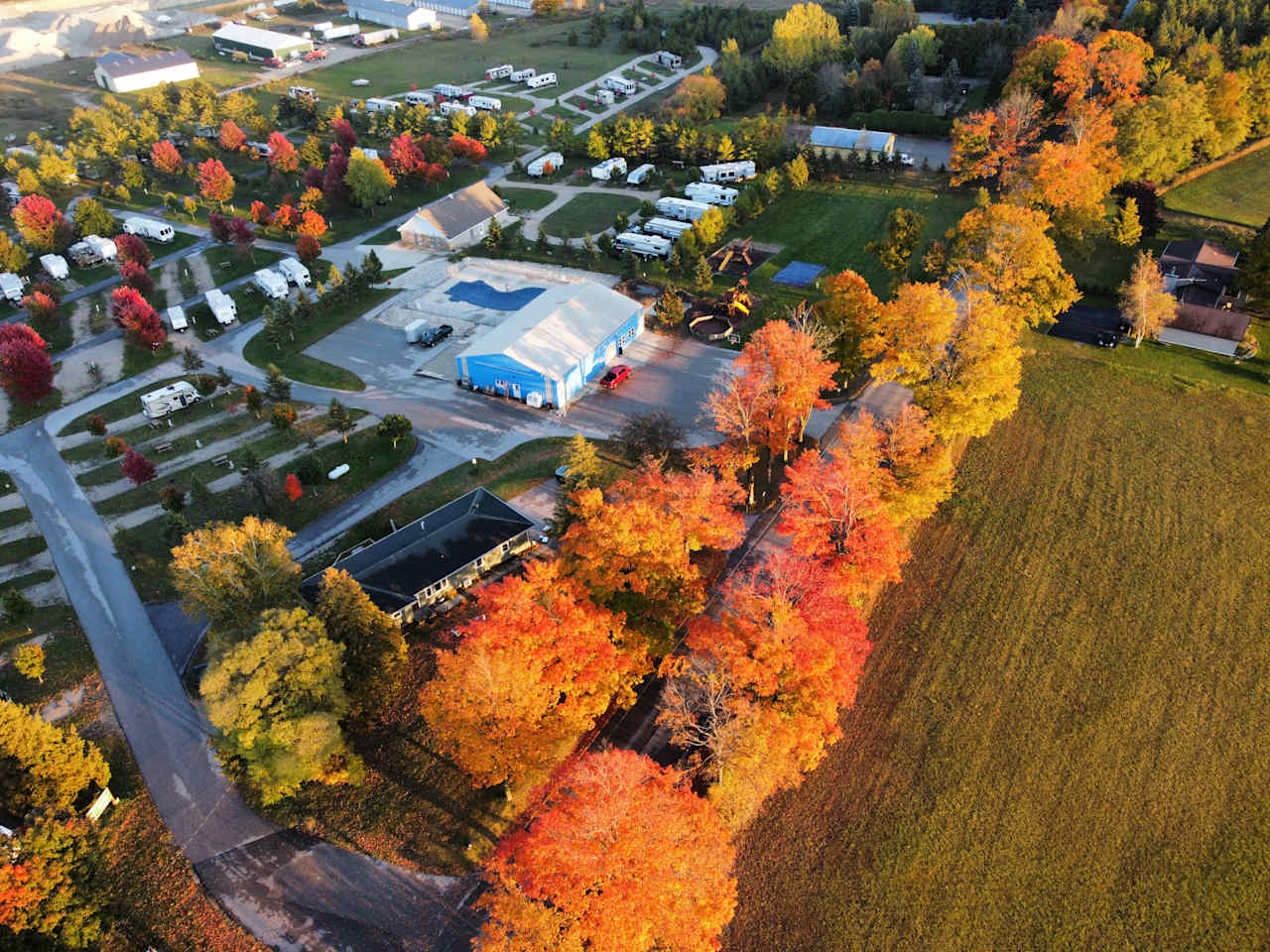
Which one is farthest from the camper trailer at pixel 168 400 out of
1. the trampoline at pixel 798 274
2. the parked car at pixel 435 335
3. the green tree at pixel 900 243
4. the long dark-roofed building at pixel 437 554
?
the green tree at pixel 900 243

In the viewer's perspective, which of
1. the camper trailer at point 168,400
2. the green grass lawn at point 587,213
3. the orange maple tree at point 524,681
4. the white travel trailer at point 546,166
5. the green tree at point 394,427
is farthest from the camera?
the white travel trailer at point 546,166

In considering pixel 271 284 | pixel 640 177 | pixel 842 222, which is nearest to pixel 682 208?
pixel 640 177

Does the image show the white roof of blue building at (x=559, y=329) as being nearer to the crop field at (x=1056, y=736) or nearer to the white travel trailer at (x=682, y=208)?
the white travel trailer at (x=682, y=208)

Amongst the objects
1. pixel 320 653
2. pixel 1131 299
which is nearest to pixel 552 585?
pixel 320 653

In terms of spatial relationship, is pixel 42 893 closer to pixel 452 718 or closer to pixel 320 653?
pixel 320 653

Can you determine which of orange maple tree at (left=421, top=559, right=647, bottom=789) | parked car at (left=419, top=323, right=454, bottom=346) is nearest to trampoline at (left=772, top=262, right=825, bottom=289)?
parked car at (left=419, top=323, right=454, bottom=346)

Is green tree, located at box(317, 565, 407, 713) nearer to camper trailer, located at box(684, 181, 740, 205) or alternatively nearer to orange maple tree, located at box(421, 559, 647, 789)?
orange maple tree, located at box(421, 559, 647, 789)

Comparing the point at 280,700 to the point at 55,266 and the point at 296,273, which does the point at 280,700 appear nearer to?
the point at 296,273
